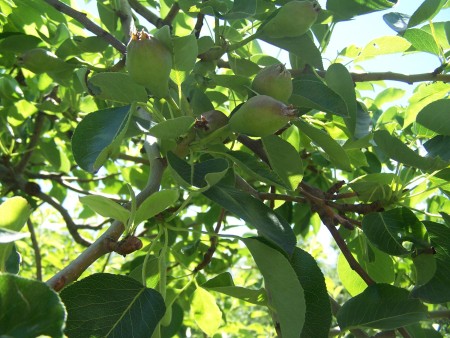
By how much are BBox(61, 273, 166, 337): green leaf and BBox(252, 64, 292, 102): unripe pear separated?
349 millimetres

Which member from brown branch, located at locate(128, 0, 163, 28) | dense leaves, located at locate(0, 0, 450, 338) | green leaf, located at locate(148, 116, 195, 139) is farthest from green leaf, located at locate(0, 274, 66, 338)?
brown branch, located at locate(128, 0, 163, 28)

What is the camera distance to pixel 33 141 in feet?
6.54

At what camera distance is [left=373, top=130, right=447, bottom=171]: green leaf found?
1.03 m

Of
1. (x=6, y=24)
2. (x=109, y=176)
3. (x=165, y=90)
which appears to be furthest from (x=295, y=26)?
(x=109, y=176)

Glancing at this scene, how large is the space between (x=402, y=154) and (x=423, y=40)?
403 mm

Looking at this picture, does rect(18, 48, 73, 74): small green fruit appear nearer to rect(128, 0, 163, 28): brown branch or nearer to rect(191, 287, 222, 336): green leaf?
rect(128, 0, 163, 28): brown branch

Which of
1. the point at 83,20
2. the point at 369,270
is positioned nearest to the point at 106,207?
the point at 83,20

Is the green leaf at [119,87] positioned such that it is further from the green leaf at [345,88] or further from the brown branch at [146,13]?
the brown branch at [146,13]

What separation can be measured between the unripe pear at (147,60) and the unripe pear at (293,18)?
0.24 metres

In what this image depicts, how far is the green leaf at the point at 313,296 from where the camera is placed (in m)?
0.90

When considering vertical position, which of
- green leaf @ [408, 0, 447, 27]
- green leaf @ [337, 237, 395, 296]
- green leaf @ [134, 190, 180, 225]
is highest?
green leaf @ [408, 0, 447, 27]

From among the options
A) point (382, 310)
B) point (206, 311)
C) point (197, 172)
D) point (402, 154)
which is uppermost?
point (197, 172)

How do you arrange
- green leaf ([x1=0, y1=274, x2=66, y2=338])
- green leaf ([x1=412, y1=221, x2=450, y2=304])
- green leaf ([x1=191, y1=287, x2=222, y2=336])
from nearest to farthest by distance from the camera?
green leaf ([x1=0, y1=274, x2=66, y2=338]) < green leaf ([x1=412, y1=221, x2=450, y2=304]) < green leaf ([x1=191, y1=287, x2=222, y2=336])

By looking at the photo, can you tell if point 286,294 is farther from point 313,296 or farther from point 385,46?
point 385,46
